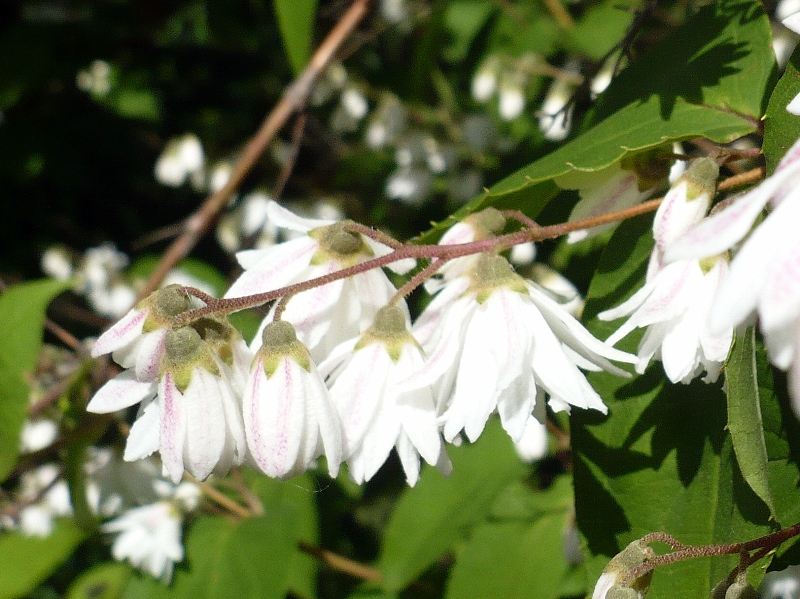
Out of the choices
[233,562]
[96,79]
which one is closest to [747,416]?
[233,562]

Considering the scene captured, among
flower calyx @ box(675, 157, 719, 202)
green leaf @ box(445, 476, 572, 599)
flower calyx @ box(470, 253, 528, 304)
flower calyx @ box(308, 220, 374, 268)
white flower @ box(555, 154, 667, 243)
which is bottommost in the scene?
green leaf @ box(445, 476, 572, 599)

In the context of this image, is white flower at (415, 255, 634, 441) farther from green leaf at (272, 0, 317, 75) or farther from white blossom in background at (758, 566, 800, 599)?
green leaf at (272, 0, 317, 75)

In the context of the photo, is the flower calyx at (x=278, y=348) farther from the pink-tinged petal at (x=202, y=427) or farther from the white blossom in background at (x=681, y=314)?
the white blossom in background at (x=681, y=314)

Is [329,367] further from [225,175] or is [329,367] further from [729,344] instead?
[225,175]

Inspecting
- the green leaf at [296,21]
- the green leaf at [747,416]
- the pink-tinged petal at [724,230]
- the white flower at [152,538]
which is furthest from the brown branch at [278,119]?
the pink-tinged petal at [724,230]

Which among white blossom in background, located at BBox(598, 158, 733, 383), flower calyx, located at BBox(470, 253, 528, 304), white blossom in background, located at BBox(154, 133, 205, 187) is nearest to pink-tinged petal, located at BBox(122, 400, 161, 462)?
flower calyx, located at BBox(470, 253, 528, 304)

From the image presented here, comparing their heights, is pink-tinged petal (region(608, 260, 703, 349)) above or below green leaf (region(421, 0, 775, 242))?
below
